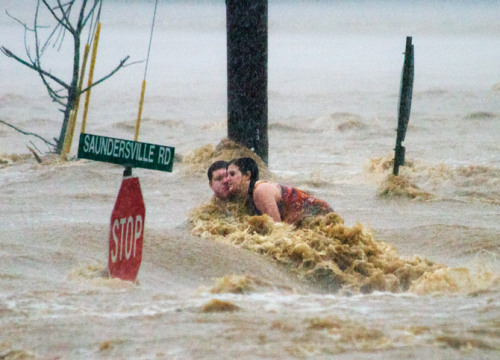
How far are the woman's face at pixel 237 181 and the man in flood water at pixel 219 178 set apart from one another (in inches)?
1.7

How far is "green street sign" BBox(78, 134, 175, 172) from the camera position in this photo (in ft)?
11.6

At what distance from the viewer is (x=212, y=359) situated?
236 cm

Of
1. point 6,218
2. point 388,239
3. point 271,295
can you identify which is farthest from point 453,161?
point 271,295

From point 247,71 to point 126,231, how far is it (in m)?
4.09

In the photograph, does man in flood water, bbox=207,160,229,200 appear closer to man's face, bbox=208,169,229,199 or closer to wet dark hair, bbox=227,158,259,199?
man's face, bbox=208,169,229,199


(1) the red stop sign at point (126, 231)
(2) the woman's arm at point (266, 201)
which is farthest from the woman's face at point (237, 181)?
(1) the red stop sign at point (126, 231)

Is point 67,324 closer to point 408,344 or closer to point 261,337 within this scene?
point 261,337

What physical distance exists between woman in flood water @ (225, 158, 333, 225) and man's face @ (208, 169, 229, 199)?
0.11ft

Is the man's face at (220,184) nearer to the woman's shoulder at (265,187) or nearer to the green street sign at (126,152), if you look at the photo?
the woman's shoulder at (265,187)

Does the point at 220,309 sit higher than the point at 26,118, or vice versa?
the point at 26,118

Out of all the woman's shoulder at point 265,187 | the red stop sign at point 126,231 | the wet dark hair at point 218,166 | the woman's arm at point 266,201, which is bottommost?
the red stop sign at point 126,231

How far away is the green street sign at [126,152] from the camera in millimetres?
3547

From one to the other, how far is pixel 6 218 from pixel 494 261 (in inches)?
130

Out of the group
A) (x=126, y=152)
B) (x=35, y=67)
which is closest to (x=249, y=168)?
(x=126, y=152)
